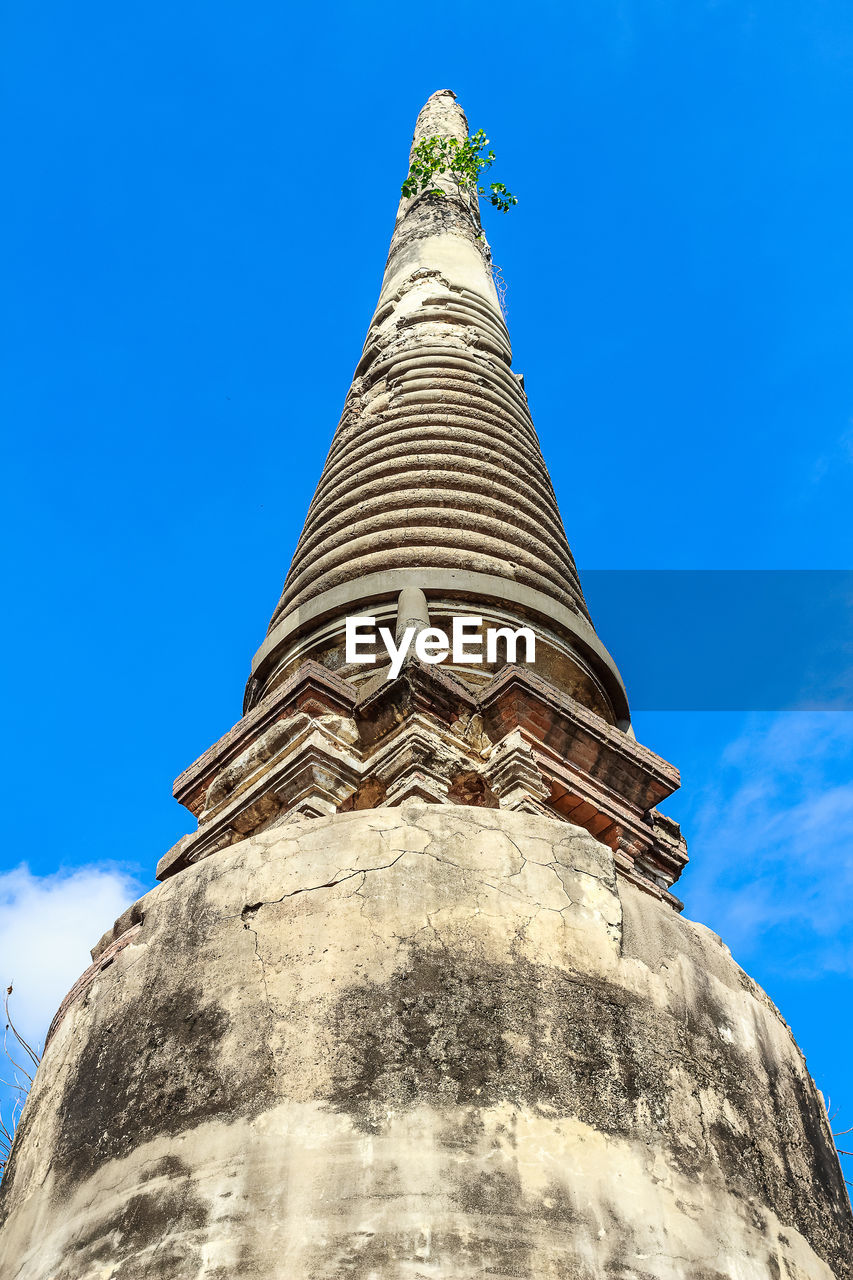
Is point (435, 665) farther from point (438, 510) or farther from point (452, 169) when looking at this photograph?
point (452, 169)

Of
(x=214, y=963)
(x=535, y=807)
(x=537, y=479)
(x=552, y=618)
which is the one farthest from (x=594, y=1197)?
(x=537, y=479)

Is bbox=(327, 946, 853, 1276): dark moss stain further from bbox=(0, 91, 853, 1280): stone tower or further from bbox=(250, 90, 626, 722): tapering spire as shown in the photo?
bbox=(250, 90, 626, 722): tapering spire

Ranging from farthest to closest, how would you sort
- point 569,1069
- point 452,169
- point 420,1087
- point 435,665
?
point 452,169
point 435,665
point 569,1069
point 420,1087

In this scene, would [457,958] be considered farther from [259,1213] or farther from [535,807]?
[535,807]

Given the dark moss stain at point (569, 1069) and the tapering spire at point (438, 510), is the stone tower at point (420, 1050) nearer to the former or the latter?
the dark moss stain at point (569, 1069)

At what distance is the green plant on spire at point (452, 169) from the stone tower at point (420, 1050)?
737 centimetres

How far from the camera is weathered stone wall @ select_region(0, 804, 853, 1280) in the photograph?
316 centimetres

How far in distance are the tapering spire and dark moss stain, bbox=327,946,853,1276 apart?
2458 mm

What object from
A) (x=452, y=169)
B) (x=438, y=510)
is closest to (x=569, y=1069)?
(x=438, y=510)

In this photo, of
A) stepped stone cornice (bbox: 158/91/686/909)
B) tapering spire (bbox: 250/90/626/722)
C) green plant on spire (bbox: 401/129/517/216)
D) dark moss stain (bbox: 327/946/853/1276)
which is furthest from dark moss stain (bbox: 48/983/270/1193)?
green plant on spire (bbox: 401/129/517/216)

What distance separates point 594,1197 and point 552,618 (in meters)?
3.48

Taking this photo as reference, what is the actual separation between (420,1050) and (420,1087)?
0.37 feet

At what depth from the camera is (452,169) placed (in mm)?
11867

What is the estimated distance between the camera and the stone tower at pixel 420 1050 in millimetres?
3178
